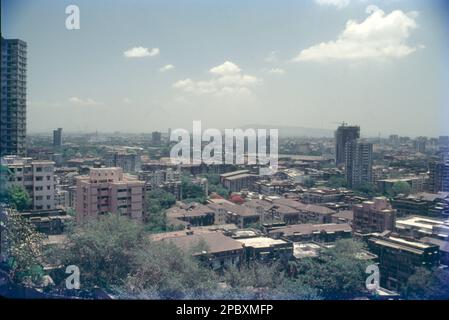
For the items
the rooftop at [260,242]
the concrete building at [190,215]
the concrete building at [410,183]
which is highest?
the concrete building at [410,183]

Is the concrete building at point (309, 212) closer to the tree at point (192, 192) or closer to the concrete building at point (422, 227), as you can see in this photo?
the concrete building at point (422, 227)

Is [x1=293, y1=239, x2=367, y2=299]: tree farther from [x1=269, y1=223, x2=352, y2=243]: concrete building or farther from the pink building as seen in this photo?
the pink building

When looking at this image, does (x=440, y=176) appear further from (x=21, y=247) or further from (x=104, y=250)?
(x=21, y=247)

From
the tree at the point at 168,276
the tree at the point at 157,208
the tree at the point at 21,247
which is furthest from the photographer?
the tree at the point at 157,208

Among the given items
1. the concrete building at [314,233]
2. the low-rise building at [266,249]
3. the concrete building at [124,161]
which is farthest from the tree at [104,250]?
the concrete building at [314,233]

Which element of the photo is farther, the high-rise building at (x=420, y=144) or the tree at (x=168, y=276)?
the high-rise building at (x=420, y=144)

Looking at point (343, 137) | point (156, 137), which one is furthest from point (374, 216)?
point (156, 137)
